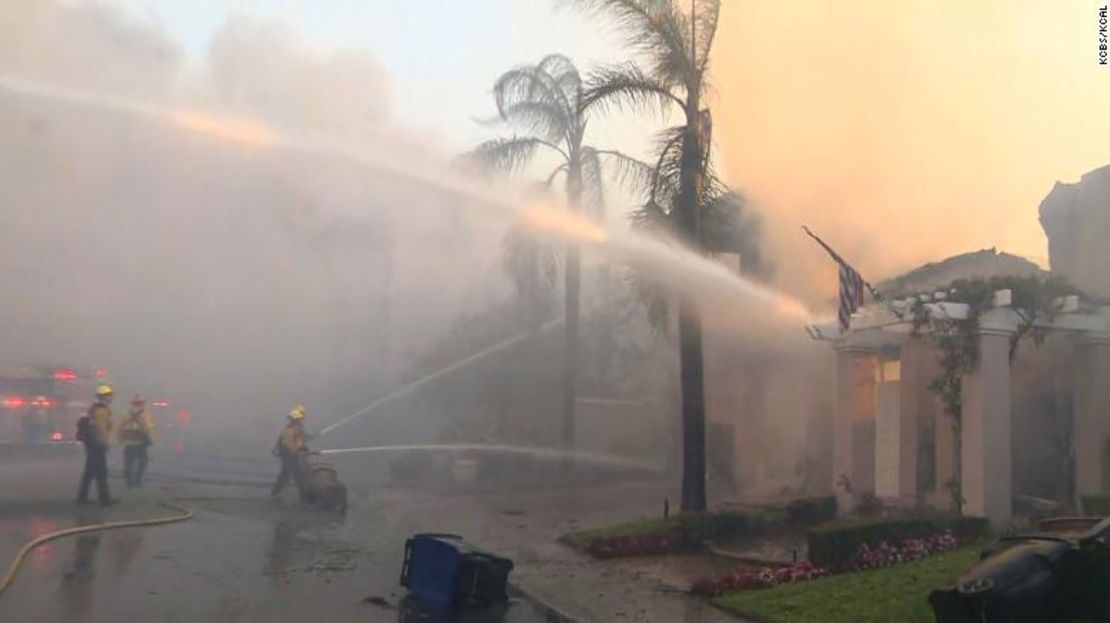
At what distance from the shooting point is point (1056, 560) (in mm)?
8297

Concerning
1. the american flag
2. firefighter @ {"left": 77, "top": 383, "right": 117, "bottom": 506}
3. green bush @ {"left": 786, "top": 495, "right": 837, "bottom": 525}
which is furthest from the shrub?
firefighter @ {"left": 77, "top": 383, "right": 117, "bottom": 506}

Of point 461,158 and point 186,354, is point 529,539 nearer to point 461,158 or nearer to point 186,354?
point 461,158

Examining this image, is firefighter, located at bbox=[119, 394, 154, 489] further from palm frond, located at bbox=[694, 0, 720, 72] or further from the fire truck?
palm frond, located at bbox=[694, 0, 720, 72]

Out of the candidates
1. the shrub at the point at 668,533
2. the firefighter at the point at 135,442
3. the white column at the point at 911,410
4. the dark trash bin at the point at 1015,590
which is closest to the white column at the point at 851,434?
the white column at the point at 911,410

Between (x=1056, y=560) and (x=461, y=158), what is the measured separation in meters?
16.9

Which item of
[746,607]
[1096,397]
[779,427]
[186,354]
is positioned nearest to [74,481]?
[186,354]

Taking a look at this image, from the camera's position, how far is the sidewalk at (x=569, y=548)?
10.7 meters

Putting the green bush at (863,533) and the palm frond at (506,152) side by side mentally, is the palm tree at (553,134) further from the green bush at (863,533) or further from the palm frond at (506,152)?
the green bush at (863,533)

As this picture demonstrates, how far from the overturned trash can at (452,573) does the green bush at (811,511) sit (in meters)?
6.35

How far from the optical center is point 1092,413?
578 inches

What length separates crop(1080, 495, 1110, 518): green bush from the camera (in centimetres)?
1233

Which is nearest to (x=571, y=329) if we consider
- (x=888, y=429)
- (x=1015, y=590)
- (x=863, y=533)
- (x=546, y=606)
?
(x=888, y=429)

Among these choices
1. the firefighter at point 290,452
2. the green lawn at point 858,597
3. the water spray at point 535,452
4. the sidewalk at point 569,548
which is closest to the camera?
the green lawn at point 858,597

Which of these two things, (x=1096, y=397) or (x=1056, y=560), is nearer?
(x=1056, y=560)
